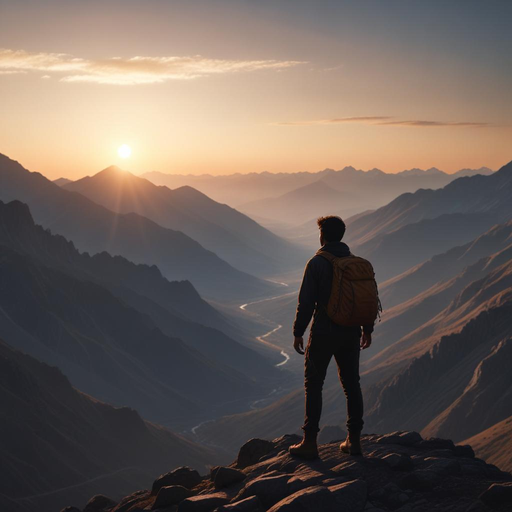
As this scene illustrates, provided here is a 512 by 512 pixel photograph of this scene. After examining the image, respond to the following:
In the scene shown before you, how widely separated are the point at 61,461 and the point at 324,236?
274 feet

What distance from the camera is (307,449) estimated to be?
14164 millimetres

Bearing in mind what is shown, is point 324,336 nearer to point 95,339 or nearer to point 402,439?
point 402,439

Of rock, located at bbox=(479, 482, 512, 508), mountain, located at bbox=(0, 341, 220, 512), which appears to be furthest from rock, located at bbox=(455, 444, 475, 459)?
mountain, located at bbox=(0, 341, 220, 512)

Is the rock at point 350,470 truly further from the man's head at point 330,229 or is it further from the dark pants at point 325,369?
the man's head at point 330,229

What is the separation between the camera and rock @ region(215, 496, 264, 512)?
1200cm

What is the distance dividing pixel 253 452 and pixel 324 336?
17.0ft

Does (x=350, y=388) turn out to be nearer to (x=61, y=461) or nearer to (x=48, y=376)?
(x=61, y=461)

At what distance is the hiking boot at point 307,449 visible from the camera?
46.1 ft

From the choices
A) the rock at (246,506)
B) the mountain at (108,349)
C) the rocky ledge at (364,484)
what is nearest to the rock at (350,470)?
the rocky ledge at (364,484)

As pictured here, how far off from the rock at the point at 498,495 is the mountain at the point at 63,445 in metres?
68.7

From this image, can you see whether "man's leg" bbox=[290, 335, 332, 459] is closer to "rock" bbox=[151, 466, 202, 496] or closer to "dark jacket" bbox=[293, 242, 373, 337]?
"dark jacket" bbox=[293, 242, 373, 337]

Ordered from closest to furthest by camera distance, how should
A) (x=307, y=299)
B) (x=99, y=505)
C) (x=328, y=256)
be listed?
1. (x=307, y=299)
2. (x=328, y=256)
3. (x=99, y=505)

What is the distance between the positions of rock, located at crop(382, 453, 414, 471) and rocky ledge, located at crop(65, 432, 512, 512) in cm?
2

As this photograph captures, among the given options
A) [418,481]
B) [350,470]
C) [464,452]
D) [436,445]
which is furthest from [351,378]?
[464,452]
